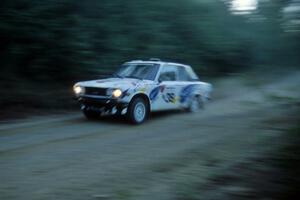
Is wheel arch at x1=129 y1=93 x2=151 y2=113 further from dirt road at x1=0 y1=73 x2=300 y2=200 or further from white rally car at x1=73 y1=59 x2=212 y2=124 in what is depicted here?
dirt road at x1=0 y1=73 x2=300 y2=200

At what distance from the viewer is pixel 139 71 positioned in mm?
12719

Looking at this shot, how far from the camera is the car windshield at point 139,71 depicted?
1251cm

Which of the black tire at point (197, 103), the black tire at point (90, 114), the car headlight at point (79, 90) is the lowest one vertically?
the black tire at point (197, 103)

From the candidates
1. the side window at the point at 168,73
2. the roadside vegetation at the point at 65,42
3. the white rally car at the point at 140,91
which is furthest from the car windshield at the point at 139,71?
the roadside vegetation at the point at 65,42

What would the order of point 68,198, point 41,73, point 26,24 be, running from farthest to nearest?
point 41,73 → point 26,24 → point 68,198

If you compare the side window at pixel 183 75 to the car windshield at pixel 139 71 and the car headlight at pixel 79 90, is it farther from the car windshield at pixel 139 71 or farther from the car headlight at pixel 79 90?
the car headlight at pixel 79 90

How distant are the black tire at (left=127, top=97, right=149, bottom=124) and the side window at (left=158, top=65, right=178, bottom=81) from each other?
973 millimetres

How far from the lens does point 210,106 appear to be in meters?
16.2

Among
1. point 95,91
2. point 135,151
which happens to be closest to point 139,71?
point 95,91

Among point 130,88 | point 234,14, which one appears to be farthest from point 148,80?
point 234,14

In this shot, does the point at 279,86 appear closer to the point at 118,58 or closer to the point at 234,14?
the point at 234,14

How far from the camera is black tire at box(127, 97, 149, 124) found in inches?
456

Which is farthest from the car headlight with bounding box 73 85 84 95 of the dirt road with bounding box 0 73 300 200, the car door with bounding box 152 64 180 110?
the car door with bounding box 152 64 180 110

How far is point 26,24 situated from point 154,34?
4946mm
